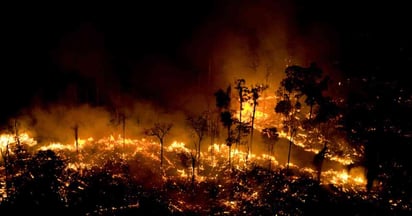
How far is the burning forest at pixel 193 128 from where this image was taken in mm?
23000

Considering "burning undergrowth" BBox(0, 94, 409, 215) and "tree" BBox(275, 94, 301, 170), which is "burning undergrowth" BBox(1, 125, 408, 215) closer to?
"burning undergrowth" BBox(0, 94, 409, 215)

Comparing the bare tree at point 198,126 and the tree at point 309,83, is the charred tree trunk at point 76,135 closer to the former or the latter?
the bare tree at point 198,126

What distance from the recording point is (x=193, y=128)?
33.2 m

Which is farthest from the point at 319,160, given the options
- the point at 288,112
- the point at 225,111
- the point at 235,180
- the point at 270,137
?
the point at 225,111

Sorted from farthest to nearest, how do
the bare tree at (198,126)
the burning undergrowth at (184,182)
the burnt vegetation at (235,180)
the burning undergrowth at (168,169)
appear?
the bare tree at (198,126)
the burning undergrowth at (168,169)
the burning undergrowth at (184,182)
the burnt vegetation at (235,180)

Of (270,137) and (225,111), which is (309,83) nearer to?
(270,137)

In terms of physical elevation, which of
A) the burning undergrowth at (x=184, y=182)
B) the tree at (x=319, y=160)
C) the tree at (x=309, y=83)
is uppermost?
the tree at (x=309, y=83)

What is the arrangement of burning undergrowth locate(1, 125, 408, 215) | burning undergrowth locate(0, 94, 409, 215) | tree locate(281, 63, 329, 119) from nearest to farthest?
1. burning undergrowth locate(1, 125, 408, 215)
2. burning undergrowth locate(0, 94, 409, 215)
3. tree locate(281, 63, 329, 119)

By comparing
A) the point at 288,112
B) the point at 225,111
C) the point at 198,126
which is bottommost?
the point at 198,126

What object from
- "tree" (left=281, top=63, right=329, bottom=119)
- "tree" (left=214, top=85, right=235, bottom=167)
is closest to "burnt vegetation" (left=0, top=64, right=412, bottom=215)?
"tree" (left=281, top=63, right=329, bottom=119)

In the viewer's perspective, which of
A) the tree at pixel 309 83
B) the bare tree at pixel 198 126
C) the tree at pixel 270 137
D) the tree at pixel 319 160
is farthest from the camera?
the bare tree at pixel 198 126

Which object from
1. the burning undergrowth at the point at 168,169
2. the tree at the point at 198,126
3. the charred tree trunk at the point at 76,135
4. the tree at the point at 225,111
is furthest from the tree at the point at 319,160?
the charred tree trunk at the point at 76,135

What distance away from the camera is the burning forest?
23000 millimetres

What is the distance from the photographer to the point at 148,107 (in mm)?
38531
